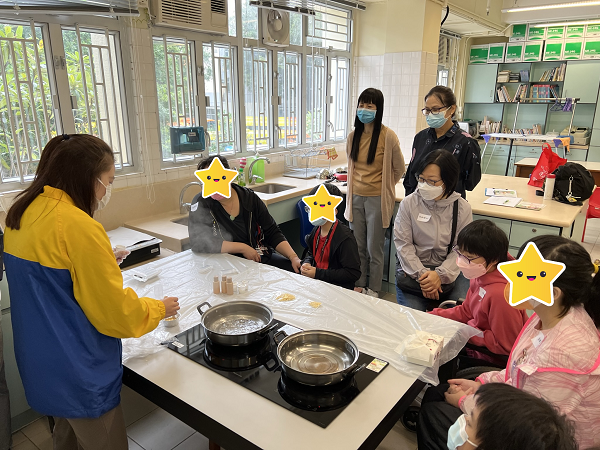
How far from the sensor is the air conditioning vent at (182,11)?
2.84 m

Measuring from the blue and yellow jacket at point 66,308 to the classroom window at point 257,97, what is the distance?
9.76 ft

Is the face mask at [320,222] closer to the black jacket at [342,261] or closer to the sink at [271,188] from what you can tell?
the black jacket at [342,261]

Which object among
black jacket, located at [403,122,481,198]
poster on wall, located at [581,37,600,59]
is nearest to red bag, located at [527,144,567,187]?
black jacket, located at [403,122,481,198]

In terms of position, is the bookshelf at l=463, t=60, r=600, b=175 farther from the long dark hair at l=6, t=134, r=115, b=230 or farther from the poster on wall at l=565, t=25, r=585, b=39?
the long dark hair at l=6, t=134, r=115, b=230

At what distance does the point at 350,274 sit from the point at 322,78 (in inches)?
130

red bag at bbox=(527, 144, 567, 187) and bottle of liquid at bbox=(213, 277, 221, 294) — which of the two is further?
red bag at bbox=(527, 144, 567, 187)

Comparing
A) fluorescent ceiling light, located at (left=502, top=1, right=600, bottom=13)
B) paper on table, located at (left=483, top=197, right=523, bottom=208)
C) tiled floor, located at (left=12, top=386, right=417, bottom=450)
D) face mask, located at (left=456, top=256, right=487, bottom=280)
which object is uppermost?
fluorescent ceiling light, located at (left=502, top=1, right=600, bottom=13)

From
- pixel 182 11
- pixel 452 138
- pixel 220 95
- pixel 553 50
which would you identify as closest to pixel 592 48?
pixel 553 50

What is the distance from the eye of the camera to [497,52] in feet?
24.0

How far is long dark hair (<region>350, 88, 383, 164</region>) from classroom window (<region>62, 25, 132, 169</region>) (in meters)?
1.69

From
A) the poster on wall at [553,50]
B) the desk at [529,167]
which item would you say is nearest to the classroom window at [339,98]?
the desk at [529,167]

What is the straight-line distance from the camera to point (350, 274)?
226cm

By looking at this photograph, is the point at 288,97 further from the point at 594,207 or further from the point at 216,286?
the point at 594,207

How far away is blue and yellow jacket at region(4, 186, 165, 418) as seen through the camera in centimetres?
116
